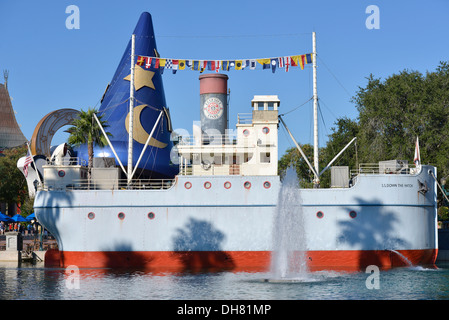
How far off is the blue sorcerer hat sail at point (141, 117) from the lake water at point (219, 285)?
27.0m

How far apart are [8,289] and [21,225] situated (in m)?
36.9

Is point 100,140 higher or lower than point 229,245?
higher

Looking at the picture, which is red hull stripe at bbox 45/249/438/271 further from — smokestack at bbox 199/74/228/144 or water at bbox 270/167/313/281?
smokestack at bbox 199/74/228/144

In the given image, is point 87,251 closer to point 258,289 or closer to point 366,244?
point 258,289

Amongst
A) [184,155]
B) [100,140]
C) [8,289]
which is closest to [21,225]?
[100,140]

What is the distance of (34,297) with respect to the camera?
22.9 m

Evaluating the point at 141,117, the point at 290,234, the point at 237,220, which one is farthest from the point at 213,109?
the point at 141,117

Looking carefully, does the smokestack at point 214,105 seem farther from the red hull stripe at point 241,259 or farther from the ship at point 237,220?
the red hull stripe at point 241,259

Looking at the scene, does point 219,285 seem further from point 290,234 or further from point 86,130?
point 86,130

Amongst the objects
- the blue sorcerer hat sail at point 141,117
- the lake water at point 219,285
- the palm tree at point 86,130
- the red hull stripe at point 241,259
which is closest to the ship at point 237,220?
the red hull stripe at point 241,259

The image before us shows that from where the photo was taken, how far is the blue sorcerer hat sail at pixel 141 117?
188 ft

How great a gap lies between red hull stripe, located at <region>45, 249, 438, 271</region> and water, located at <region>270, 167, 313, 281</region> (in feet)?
7.10

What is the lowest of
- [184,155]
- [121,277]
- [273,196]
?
[121,277]

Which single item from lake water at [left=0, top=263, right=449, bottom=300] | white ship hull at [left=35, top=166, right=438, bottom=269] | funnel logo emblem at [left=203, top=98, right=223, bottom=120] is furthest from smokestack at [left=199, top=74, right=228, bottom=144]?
lake water at [left=0, top=263, right=449, bottom=300]
